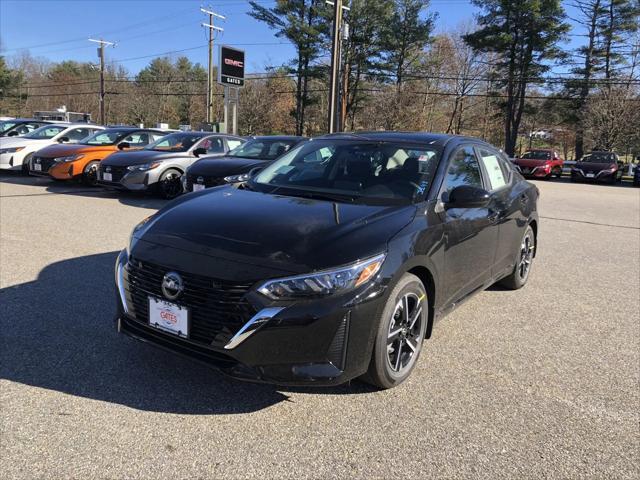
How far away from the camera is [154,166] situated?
10.5 meters

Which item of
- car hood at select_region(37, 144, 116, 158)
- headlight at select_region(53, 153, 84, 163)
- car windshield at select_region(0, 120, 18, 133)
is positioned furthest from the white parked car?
car windshield at select_region(0, 120, 18, 133)

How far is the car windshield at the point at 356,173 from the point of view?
12.0 feet

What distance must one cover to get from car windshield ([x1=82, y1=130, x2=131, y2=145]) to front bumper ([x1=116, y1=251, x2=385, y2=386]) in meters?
11.8

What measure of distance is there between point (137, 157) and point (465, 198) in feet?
28.6

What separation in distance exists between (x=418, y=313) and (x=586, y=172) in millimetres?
26428

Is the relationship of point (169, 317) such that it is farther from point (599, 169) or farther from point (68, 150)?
point (599, 169)

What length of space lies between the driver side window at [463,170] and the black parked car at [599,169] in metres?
24.9

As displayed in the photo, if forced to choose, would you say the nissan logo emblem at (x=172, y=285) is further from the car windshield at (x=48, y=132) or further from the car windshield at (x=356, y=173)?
the car windshield at (x=48, y=132)

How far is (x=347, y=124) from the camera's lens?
48250 mm

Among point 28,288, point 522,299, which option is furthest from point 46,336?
point 522,299

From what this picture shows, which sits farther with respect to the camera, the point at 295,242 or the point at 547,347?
the point at 547,347

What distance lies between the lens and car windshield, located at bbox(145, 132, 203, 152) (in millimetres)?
11312

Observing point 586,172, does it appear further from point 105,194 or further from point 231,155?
point 105,194

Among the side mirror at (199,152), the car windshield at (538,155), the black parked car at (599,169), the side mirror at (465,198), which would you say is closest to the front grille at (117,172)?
the side mirror at (199,152)
